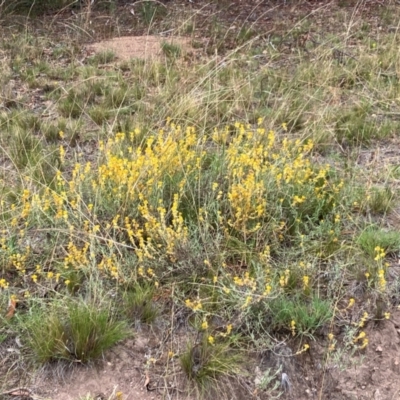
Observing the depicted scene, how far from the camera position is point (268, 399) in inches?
92.1

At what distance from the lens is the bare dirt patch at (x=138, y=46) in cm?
614

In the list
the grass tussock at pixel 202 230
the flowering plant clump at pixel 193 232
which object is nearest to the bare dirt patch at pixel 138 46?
the grass tussock at pixel 202 230

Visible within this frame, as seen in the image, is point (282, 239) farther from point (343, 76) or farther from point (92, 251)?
point (343, 76)

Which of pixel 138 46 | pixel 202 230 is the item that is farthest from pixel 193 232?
pixel 138 46

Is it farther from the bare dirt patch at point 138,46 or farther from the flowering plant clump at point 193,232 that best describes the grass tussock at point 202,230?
the bare dirt patch at point 138,46

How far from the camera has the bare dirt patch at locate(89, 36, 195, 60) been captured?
6145mm

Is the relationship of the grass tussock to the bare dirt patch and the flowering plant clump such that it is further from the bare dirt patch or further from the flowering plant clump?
the bare dirt patch

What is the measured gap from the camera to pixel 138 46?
21.6ft

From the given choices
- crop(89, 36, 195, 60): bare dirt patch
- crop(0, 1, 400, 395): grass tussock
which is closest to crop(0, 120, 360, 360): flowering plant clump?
crop(0, 1, 400, 395): grass tussock

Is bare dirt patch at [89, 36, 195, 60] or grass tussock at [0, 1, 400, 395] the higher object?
grass tussock at [0, 1, 400, 395]

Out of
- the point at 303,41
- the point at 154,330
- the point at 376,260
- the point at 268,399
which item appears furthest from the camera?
the point at 303,41

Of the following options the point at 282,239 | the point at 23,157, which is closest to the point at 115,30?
the point at 23,157

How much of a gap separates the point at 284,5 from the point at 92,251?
21.6ft

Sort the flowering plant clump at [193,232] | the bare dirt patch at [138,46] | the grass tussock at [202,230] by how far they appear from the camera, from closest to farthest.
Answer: the grass tussock at [202,230]
the flowering plant clump at [193,232]
the bare dirt patch at [138,46]
